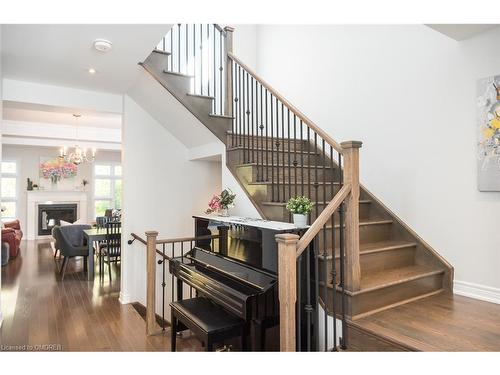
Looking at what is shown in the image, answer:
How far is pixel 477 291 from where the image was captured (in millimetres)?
2621

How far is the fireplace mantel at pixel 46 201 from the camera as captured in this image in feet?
31.2

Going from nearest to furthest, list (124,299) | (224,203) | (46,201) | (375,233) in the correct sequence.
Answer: (375,233), (224,203), (124,299), (46,201)

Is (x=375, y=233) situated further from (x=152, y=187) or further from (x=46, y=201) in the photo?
(x=46, y=201)

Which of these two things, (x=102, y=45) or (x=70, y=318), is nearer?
(x=102, y=45)

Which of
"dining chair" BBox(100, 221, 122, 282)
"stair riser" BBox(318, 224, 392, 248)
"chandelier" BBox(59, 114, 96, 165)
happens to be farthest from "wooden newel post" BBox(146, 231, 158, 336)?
"chandelier" BBox(59, 114, 96, 165)

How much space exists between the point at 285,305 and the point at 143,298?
3.17 metres

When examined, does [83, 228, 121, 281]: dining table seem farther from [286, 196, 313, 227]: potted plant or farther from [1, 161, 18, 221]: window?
[1, 161, 18, 221]: window

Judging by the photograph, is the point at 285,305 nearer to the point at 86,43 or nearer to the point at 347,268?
the point at 347,268

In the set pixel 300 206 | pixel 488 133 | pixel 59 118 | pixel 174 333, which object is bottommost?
pixel 174 333

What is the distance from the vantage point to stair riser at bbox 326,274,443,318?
223 cm

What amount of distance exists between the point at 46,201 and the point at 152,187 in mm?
7214

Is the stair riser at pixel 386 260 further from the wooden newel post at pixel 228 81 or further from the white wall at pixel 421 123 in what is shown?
the wooden newel post at pixel 228 81

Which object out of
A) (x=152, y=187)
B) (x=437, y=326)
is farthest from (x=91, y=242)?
(x=437, y=326)

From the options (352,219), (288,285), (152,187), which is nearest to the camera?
(288,285)
